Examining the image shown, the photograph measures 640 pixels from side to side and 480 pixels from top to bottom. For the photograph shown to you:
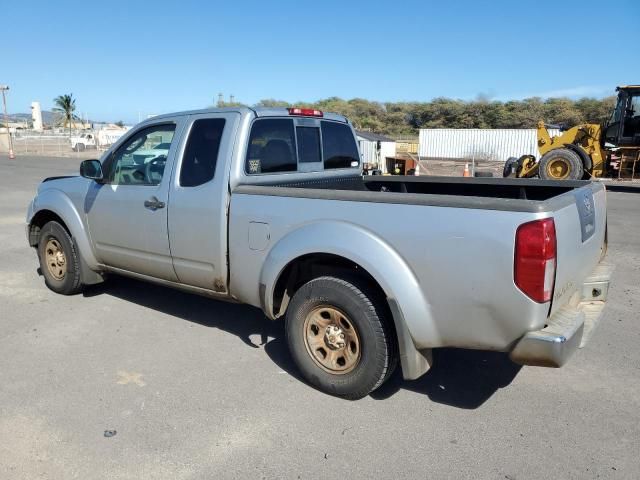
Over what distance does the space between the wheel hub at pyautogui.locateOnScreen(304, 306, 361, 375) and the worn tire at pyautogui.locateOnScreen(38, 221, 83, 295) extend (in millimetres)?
2908

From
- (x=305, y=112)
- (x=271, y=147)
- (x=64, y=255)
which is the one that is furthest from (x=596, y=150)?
(x=64, y=255)

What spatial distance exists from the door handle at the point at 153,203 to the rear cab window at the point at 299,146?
0.85 meters

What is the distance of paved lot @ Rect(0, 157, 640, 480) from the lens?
276cm

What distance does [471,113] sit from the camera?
57.2 meters

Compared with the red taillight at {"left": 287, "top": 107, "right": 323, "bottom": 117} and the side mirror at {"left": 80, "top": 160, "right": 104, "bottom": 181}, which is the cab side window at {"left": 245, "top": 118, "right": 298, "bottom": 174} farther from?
the side mirror at {"left": 80, "top": 160, "right": 104, "bottom": 181}

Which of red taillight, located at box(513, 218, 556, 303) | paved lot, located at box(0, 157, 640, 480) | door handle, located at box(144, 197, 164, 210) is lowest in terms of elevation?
paved lot, located at box(0, 157, 640, 480)

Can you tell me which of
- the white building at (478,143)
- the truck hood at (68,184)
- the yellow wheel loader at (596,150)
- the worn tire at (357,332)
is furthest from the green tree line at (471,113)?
the worn tire at (357,332)

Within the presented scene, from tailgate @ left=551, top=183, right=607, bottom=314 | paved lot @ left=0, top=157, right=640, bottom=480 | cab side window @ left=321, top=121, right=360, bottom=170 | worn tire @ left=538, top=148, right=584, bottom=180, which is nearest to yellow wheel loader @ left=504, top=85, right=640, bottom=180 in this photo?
worn tire @ left=538, top=148, right=584, bottom=180

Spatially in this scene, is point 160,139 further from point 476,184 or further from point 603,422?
point 603,422

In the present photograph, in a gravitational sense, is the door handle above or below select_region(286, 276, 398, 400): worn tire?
above

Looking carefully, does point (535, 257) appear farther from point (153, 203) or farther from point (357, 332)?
point (153, 203)

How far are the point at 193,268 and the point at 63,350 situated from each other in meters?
1.25

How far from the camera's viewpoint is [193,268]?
412 centimetres

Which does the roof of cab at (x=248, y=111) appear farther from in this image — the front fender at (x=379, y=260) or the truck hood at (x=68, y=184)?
the front fender at (x=379, y=260)
